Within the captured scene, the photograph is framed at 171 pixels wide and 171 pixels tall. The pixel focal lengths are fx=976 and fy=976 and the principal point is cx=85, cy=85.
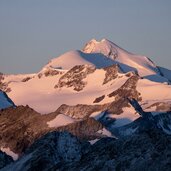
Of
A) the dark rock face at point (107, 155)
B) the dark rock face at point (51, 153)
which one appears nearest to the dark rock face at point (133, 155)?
the dark rock face at point (107, 155)

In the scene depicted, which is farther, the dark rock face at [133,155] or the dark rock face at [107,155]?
the dark rock face at [107,155]

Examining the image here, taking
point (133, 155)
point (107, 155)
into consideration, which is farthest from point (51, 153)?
point (133, 155)

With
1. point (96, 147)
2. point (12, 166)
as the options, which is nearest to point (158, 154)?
point (96, 147)

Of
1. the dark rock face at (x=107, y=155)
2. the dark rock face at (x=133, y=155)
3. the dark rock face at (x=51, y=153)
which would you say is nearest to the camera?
the dark rock face at (x=133, y=155)

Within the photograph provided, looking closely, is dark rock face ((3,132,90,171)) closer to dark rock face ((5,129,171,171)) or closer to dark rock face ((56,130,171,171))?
dark rock face ((5,129,171,171))

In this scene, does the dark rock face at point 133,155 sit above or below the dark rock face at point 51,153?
above

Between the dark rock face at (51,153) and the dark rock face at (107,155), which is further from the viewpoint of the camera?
the dark rock face at (51,153)

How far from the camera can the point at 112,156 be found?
67562 mm

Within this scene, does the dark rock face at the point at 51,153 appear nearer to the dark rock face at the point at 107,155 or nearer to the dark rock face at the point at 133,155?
the dark rock face at the point at 107,155

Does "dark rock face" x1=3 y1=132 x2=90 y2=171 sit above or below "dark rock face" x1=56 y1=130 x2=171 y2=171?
below

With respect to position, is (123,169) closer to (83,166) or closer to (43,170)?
(83,166)

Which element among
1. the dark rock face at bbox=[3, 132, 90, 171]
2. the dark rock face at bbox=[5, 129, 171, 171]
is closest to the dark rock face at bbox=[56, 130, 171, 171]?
the dark rock face at bbox=[5, 129, 171, 171]

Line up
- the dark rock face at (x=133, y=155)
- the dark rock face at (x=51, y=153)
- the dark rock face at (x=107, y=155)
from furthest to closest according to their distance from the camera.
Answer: the dark rock face at (x=51, y=153) < the dark rock face at (x=107, y=155) < the dark rock face at (x=133, y=155)

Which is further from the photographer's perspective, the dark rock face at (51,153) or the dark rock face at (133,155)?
the dark rock face at (51,153)
